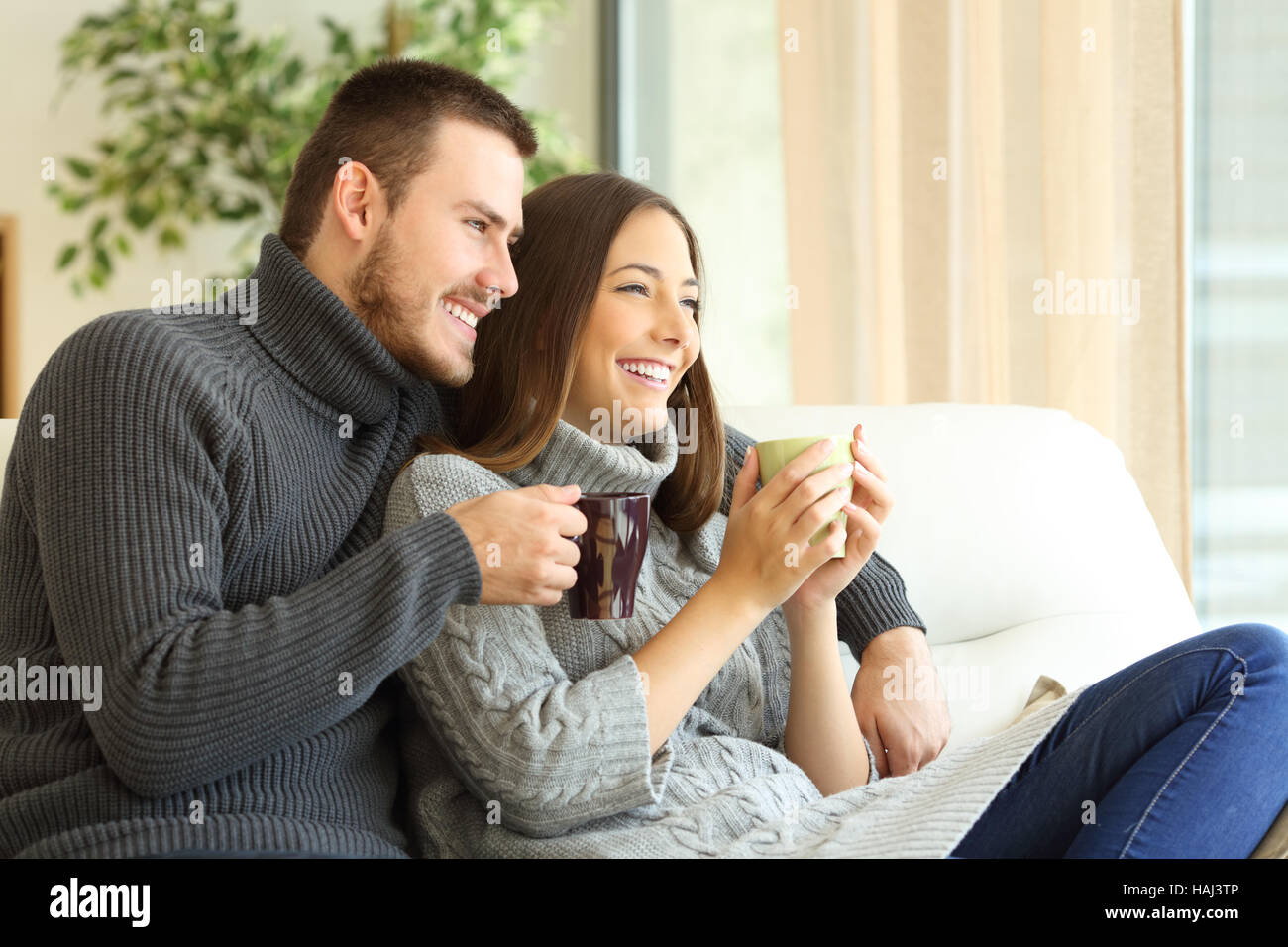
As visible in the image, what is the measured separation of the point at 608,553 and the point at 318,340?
1.28ft

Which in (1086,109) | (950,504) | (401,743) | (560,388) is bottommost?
(401,743)

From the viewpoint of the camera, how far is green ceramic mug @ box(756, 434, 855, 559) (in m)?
1.20

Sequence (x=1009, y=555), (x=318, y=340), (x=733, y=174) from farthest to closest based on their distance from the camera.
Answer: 1. (x=733, y=174)
2. (x=1009, y=555)
3. (x=318, y=340)

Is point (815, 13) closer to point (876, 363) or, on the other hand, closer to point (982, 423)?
point (876, 363)

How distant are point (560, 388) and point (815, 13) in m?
1.87

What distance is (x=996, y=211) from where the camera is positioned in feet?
7.98

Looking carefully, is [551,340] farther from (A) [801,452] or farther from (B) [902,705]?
(B) [902,705]

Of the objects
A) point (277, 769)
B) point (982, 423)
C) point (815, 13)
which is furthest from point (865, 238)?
point (277, 769)

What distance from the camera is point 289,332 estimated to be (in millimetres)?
1249

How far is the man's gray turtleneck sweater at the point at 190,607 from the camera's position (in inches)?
39.0

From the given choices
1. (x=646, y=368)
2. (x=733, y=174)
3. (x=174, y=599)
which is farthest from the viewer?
(x=733, y=174)

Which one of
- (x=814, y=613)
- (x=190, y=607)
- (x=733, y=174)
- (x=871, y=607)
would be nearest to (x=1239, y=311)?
(x=871, y=607)

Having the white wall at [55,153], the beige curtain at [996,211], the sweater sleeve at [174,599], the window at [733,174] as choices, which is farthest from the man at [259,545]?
the white wall at [55,153]

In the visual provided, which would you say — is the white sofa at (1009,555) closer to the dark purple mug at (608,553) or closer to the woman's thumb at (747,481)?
the woman's thumb at (747,481)
